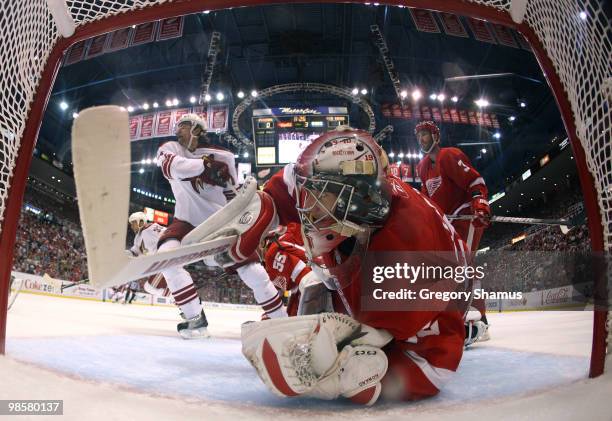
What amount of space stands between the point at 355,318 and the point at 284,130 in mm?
9103

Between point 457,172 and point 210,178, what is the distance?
1.55 m

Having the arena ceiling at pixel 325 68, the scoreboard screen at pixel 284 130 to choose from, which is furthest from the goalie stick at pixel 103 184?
the arena ceiling at pixel 325 68

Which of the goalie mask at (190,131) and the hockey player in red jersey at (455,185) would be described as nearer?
the hockey player in red jersey at (455,185)

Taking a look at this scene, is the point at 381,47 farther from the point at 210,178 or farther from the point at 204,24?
the point at 210,178

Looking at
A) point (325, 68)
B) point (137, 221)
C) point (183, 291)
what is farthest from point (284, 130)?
point (183, 291)

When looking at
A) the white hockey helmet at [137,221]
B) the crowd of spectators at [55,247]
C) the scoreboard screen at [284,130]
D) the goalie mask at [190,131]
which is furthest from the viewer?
the crowd of spectators at [55,247]

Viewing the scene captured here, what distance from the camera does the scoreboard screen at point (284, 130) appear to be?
31.9 ft

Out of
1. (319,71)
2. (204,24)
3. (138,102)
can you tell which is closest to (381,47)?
(319,71)

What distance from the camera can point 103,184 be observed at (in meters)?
0.89

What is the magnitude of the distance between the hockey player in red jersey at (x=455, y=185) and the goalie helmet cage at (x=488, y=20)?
1296mm

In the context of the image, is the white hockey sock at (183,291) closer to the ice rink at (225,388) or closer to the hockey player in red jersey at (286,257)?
the hockey player in red jersey at (286,257)

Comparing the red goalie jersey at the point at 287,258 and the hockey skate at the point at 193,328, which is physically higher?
the red goalie jersey at the point at 287,258

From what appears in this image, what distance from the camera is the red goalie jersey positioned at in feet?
8.32

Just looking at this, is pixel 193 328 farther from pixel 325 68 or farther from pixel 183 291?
pixel 325 68
